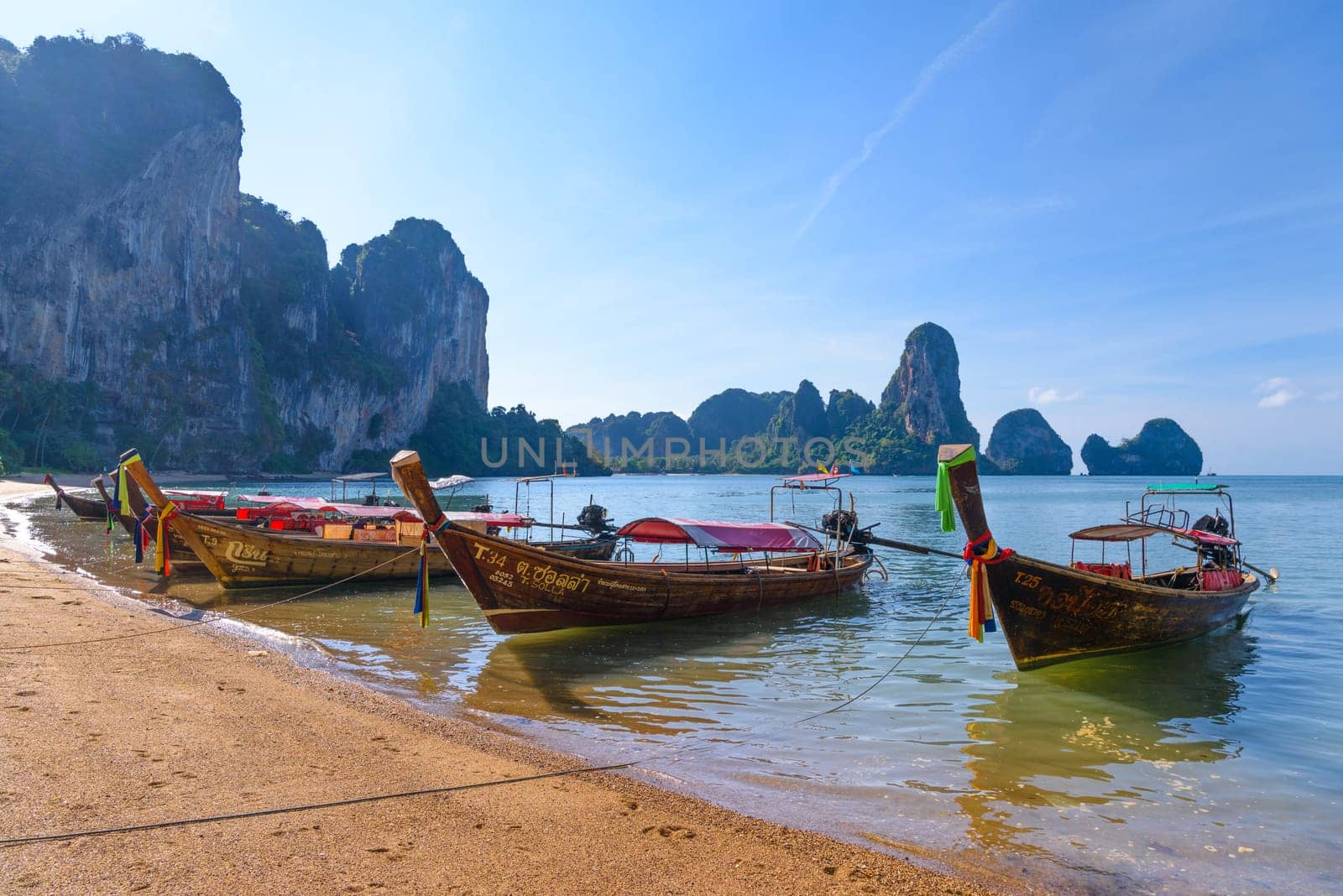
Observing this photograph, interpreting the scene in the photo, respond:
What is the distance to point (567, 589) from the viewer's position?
10.5 metres

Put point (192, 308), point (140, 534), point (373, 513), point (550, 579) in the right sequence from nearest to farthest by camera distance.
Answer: point (550, 579), point (140, 534), point (373, 513), point (192, 308)

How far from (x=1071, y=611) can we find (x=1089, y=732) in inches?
85.9

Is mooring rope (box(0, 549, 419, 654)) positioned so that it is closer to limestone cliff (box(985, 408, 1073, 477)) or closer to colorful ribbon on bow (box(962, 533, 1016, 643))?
colorful ribbon on bow (box(962, 533, 1016, 643))

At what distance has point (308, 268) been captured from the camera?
311ft

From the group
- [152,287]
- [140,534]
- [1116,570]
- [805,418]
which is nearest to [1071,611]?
[1116,570]

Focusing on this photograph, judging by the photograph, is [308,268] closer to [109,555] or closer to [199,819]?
[109,555]

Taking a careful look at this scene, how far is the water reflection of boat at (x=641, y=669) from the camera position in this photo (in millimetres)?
7527

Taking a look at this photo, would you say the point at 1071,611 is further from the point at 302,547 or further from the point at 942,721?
the point at 302,547

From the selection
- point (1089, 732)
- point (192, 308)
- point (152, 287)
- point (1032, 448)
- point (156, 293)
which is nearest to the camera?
point (1089, 732)

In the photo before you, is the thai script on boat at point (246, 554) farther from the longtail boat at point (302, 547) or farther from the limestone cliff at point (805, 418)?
the limestone cliff at point (805, 418)

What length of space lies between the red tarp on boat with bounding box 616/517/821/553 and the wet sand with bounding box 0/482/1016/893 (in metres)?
7.15

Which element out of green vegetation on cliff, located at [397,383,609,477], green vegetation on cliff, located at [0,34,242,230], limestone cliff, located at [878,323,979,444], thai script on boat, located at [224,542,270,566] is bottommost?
thai script on boat, located at [224,542,270,566]

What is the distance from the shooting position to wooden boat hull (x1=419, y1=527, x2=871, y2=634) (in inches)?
388

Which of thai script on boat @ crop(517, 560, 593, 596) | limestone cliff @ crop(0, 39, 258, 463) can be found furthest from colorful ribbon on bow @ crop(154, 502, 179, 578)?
limestone cliff @ crop(0, 39, 258, 463)
